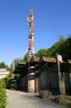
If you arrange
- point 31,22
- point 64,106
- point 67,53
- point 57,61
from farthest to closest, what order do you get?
point 31,22 < point 67,53 < point 57,61 < point 64,106

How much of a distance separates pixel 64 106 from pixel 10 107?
2700 mm

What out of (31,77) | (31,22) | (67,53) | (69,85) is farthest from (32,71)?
(31,22)

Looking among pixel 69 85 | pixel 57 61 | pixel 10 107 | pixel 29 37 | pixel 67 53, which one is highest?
pixel 29 37

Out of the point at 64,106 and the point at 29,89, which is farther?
the point at 29,89

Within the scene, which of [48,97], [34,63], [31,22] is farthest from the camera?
[31,22]

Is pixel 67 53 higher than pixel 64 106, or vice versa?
pixel 67 53

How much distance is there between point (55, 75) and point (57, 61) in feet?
10.7

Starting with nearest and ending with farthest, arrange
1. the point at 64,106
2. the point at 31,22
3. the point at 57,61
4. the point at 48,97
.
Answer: the point at 64,106 < the point at 48,97 < the point at 57,61 < the point at 31,22

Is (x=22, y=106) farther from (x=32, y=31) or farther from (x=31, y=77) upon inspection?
(x=32, y=31)

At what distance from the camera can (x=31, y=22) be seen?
5006 cm

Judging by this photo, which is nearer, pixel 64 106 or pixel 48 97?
pixel 64 106

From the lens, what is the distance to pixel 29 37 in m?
49.8

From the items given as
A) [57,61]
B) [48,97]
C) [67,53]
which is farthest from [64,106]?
[67,53]

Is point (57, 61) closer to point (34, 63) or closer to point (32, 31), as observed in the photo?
point (34, 63)
